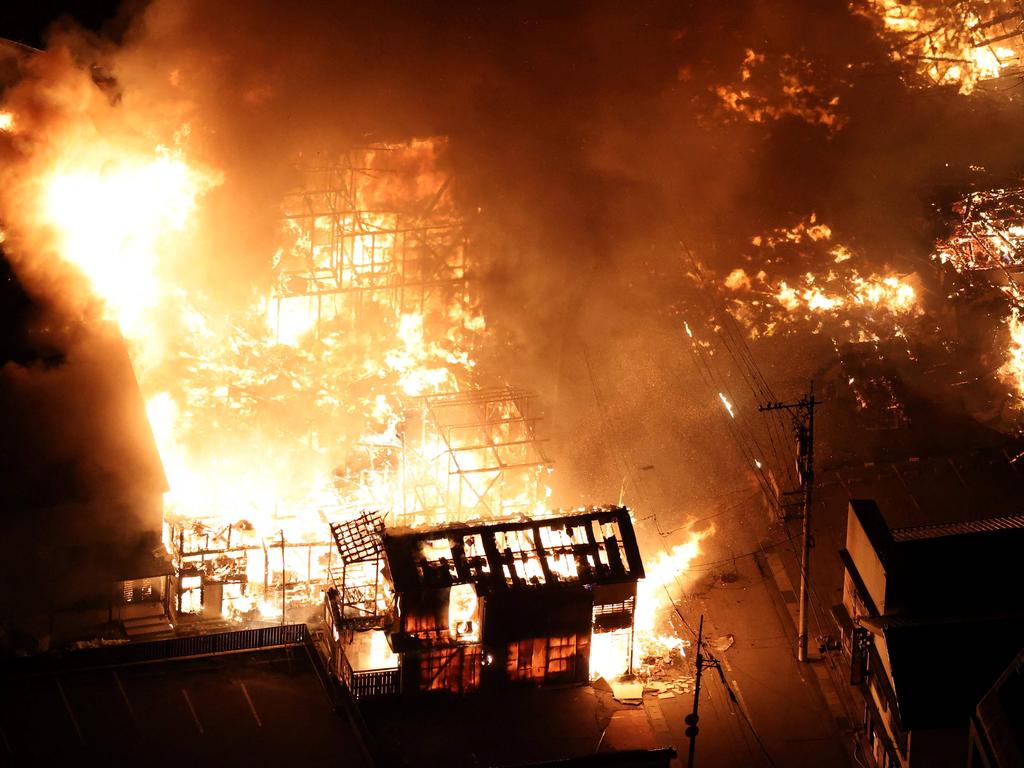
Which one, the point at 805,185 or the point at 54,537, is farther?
the point at 805,185

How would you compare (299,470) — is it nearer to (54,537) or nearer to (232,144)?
(54,537)

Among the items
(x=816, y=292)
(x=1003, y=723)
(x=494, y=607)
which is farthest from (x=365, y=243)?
(x=1003, y=723)

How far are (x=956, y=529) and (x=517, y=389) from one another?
14.4 m

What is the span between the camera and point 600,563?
24484 millimetres

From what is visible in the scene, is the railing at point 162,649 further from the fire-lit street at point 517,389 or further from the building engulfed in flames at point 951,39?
the building engulfed in flames at point 951,39

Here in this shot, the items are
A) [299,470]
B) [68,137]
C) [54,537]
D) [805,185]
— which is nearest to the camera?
[54,537]

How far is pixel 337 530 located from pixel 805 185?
25.7 metres

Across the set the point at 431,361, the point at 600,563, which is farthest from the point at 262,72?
the point at 600,563

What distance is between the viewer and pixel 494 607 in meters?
23.7

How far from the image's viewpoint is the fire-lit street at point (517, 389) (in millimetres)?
22422

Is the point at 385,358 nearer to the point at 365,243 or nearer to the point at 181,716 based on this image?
the point at 365,243

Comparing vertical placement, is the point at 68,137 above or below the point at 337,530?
above

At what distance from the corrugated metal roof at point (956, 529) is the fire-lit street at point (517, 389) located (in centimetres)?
30

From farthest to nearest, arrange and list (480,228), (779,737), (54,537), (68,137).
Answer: (480,228) → (68,137) → (54,537) → (779,737)
